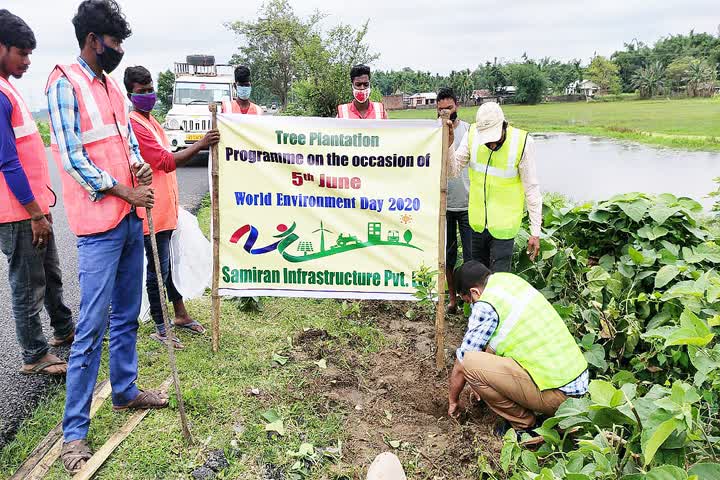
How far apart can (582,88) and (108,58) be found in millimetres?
93743

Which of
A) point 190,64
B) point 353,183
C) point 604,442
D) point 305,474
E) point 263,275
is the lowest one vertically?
point 305,474

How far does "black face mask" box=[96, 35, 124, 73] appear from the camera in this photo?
293 cm

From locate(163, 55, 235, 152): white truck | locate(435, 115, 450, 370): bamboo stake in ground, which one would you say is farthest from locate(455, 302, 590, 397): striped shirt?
locate(163, 55, 235, 152): white truck

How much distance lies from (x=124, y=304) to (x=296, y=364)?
1319 mm

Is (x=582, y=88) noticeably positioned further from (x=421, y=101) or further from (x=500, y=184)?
(x=500, y=184)

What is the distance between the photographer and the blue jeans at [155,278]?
14.0ft

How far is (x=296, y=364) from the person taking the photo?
4.01 metres

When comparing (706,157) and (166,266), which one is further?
(706,157)

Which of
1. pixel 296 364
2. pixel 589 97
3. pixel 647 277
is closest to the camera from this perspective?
pixel 296 364

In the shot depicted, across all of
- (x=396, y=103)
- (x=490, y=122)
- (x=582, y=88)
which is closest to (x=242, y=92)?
(x=490, y=122)

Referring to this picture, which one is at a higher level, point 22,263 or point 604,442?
→ point 22,263

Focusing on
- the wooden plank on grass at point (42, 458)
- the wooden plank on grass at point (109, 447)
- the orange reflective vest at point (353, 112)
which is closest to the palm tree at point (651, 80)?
the orange reflective vest at point (353, 112)

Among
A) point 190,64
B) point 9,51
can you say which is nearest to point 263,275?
point 9,51

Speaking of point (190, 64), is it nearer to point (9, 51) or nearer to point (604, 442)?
point (9, 51)
